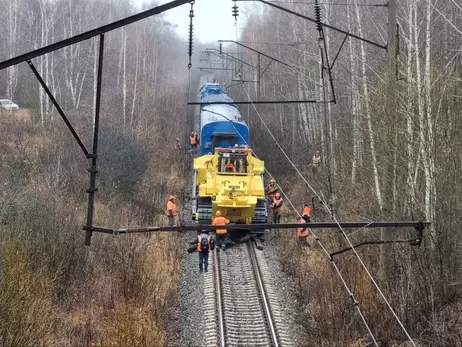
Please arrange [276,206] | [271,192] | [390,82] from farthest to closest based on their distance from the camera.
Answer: [271,192]
[276,206]
[390,82]

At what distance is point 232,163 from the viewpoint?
17.1 meters

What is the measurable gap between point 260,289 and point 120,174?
8.75m

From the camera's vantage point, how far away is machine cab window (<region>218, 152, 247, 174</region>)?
17.0 m

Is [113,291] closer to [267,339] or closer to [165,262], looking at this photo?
[165,262]

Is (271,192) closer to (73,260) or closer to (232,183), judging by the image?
(232,183)

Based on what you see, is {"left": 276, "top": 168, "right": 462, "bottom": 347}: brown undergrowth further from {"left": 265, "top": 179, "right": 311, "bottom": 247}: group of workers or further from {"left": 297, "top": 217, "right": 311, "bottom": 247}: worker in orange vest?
{"left": 297, "top": 217, "right": 311, "bottom": 247}: worker in orange vest

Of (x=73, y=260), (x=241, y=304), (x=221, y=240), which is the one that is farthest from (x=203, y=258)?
(x=73, y=260)

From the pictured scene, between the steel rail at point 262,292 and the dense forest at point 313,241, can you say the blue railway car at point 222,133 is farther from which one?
the steel rail at point 262,292

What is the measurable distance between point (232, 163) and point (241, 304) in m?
5.87

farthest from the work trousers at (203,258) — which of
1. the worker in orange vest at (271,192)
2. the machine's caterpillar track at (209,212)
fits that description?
the worker in orange vest at (271,192)

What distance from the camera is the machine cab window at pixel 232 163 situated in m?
17.0

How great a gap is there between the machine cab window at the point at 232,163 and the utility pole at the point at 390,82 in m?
6.24

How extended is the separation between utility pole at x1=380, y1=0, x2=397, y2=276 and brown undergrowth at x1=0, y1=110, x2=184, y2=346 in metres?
4.92

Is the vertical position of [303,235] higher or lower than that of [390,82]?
lower
